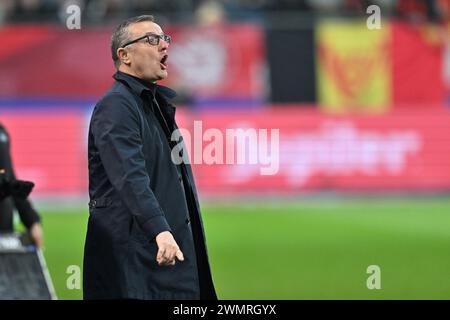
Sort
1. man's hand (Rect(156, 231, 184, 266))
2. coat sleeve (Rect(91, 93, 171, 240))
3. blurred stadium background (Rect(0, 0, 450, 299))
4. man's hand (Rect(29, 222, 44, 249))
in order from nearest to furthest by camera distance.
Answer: man's hand (Rect(156, 231, 184, 266))
coat sleeve (Rect(91, 93, 171, 240))
man's hand (Rect(29, 222, 44, 249))
blurred stadium background (Rect(0, 0, 450, 299))

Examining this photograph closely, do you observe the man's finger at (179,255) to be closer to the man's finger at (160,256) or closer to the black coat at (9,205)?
the man's finger at (160,256)

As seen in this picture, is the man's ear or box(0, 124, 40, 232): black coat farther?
box(0, 124, 40, 232): black coat

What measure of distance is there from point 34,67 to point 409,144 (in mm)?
7084

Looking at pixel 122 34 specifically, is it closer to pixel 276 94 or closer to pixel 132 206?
pixel 132 206

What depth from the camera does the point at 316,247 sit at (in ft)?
50.3

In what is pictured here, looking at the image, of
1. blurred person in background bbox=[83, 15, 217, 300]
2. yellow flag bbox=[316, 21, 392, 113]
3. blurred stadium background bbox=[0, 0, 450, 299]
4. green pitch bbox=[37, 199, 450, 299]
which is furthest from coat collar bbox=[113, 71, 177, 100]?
yellow flag bbox=[316, 21, 392, 113]

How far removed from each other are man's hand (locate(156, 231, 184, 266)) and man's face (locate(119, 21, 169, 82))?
1006mm

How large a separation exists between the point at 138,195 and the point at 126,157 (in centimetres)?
22

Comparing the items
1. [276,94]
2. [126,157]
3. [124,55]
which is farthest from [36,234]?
[276,94]

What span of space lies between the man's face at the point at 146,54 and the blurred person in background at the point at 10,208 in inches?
67.8

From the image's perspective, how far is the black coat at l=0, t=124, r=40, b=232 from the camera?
8469 mm

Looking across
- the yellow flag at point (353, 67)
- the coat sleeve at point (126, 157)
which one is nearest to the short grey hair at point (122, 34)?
the coat sleeve at point (126, 157)

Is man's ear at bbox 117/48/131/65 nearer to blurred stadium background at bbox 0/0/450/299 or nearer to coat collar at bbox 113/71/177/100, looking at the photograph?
coat collar at bbox 113/71/177/100

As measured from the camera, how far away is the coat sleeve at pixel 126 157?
6355 mm
